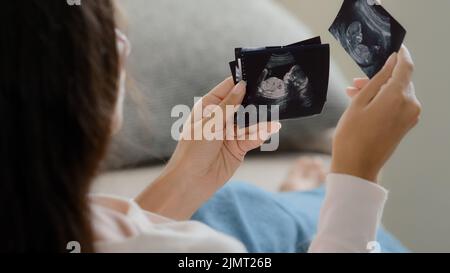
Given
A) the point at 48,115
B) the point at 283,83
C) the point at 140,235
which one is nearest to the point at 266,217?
the point at 283,83

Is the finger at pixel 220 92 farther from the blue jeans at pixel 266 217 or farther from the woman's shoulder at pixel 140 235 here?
the blue jeans at pixel 266 217

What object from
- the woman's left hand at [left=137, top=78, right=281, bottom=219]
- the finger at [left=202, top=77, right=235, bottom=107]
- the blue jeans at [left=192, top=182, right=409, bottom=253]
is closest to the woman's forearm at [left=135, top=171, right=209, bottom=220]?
the woman's left hand at [left=137, top=78, right=281, bottom=219]

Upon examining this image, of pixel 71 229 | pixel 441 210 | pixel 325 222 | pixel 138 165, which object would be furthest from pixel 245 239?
pixel 71 229

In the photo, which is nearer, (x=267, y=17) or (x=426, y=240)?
(x=426, y=240)

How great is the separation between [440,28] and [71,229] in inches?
26.3

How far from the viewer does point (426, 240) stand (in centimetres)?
100

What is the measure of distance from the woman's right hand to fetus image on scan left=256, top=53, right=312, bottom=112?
9 cm

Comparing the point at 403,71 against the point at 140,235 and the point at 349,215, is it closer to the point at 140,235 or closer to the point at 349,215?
the point at 349,215

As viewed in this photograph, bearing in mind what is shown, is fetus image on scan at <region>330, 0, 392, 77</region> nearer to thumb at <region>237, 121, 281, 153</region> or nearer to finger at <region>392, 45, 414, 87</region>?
finger at <region>392, 45, 414, 87</region>

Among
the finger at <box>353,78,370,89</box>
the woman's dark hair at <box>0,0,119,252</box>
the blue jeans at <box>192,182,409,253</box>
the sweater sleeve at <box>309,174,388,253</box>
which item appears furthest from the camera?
the blue jeans at <box>192,182,409,253</box>

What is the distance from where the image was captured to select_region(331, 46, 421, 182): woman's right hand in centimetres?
73

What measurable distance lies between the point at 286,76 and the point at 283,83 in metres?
0.01

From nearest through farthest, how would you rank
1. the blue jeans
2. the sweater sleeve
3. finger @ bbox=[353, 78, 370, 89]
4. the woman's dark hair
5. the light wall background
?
the woman's dark hair → the sweater sleeve → finger @ bbox=[353, 78, 370, 89] → the light wall background → the blue jeans

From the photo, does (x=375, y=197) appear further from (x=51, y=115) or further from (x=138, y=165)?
(x=138, y=165)
